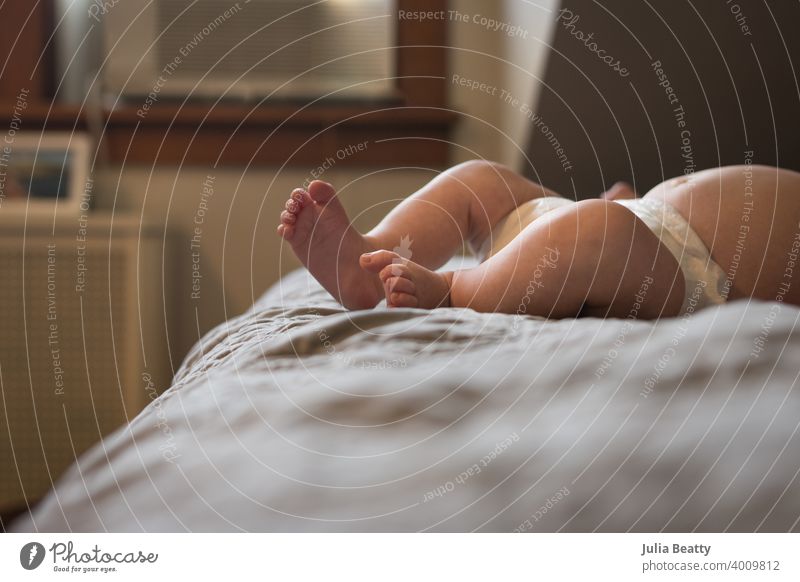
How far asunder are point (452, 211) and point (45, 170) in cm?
103

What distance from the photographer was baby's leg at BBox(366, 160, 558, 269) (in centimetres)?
58

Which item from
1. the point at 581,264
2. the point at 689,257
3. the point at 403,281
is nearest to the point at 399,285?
the point at 403,281

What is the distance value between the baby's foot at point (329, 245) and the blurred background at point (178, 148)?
2.49 ft

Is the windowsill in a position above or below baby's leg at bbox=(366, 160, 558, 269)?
above

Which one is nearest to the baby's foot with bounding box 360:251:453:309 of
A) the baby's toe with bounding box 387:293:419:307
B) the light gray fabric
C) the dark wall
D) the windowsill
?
the baby's toe with bounding box 387:293:419:307

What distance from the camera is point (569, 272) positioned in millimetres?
452

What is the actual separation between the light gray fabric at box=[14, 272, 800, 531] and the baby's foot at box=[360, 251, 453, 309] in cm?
12

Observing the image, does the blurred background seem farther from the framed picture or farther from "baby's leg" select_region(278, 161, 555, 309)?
"baby's leg" select_region(278, 161, 555, 309)

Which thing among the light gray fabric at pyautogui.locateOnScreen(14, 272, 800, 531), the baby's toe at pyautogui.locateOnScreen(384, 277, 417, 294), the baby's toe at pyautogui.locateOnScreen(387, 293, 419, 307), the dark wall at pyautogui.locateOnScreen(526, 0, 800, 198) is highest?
the dark wall at pyautogui.locateOnScreen(526, 0, 800, 198)

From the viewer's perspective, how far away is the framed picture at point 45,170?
1.36 metres

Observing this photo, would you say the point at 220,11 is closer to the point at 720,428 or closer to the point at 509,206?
the point at 509,206

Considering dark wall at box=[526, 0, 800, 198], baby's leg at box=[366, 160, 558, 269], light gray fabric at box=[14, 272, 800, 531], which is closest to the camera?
light gray fabric at box=[14, 272, 800, 531]

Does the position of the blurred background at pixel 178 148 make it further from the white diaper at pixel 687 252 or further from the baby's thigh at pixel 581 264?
the baby's thigh at pixel 581 264

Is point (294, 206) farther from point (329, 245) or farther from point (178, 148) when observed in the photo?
point (178, 148)
